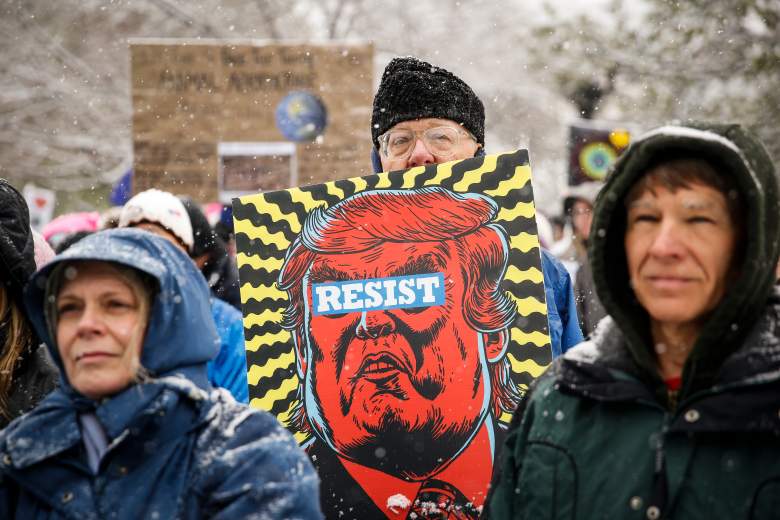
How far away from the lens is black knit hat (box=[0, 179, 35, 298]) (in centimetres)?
338

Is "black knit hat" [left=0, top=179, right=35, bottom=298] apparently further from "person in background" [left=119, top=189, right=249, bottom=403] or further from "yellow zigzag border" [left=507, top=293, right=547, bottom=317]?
"yellow zigzag border" [left=507, top=293, right=547, bottom=317]

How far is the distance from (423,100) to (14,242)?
1519 mm

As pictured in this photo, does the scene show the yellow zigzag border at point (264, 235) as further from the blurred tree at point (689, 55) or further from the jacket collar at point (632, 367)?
the blurred tree at point (689, 55)

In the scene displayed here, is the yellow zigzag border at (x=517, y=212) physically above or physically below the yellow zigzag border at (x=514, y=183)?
below

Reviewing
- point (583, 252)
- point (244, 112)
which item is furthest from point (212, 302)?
point (583, 252)

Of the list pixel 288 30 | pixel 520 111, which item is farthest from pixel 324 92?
pixel 520 111

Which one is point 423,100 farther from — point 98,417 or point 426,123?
point 98,417

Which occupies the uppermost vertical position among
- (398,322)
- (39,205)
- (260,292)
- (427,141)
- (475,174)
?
(39,205)

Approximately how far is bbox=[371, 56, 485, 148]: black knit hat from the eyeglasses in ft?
0.17

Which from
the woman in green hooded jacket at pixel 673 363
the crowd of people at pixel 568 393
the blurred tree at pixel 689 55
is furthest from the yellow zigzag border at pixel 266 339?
the blurred tree at pixel 689 55

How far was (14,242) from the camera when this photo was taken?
3461 mm

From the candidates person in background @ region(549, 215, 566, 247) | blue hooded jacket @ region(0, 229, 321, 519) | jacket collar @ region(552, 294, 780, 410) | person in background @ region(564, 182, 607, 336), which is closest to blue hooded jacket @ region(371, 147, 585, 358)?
jacket collar @ region(552, 294, 780, 410)

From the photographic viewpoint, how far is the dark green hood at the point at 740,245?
217cm

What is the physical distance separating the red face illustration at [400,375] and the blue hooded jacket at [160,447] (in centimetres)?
66
